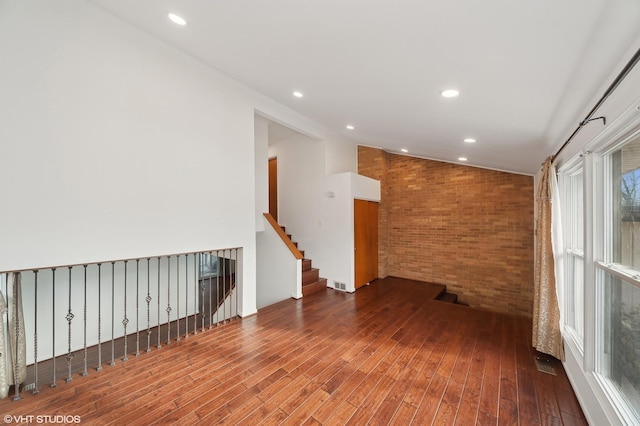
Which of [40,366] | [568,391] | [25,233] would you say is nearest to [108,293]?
[40,366]

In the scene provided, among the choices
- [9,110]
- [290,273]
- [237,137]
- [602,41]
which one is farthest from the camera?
[290,273]

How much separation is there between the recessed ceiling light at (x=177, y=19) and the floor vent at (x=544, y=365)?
16.4ft

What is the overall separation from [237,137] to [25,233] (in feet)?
7.93

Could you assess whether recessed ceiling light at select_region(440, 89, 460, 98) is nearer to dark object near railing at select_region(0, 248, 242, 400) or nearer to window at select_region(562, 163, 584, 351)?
window at select_region(562, 163, 584, 351)

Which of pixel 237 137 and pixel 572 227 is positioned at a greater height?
pixel 237 137

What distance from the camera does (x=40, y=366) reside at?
117 inches

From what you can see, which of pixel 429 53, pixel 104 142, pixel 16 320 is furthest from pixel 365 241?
pixel 16 320

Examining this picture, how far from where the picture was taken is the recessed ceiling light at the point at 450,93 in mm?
2232

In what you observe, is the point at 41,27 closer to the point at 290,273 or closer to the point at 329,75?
the point at 329,75

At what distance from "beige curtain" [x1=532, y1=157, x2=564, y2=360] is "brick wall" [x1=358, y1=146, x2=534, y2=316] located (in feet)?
8.70

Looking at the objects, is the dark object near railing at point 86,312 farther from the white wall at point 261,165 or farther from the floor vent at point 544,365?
the floor vent at point 544,365

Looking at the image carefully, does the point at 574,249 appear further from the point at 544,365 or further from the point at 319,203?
the point at 319,203

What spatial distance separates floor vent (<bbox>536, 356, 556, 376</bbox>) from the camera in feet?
8.11

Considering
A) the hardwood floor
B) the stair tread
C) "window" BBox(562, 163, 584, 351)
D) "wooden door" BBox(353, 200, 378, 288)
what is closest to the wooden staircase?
the stair tread
